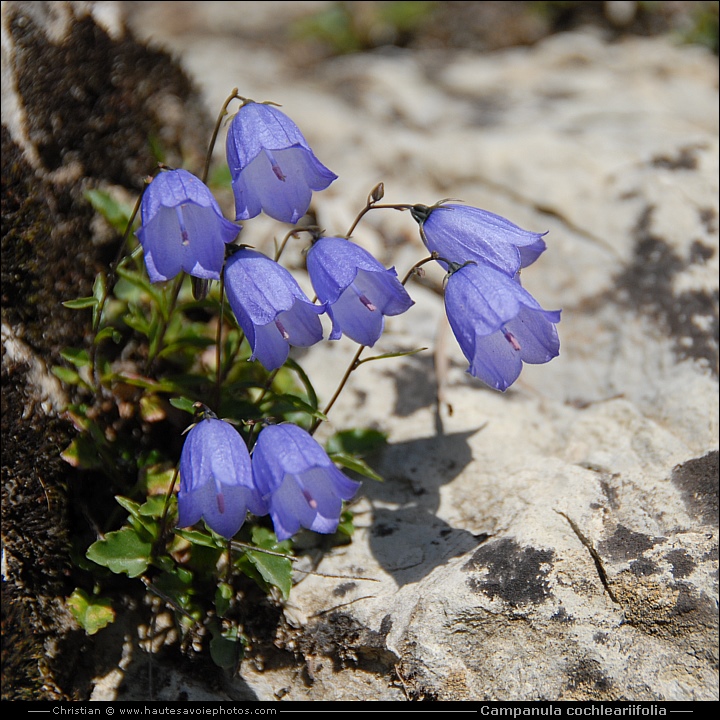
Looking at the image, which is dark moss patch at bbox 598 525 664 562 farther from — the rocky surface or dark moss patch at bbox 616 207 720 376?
dark moss patch at bbox 616 207 720 376

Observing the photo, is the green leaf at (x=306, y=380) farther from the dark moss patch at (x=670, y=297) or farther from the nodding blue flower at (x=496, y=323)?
the dark moss patch at (x=670, y=297)

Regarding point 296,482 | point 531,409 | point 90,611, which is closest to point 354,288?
point 296,482

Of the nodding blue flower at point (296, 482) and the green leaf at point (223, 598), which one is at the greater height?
the nodding blue flower at point (296, 482)

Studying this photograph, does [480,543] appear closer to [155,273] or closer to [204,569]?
[204,569]

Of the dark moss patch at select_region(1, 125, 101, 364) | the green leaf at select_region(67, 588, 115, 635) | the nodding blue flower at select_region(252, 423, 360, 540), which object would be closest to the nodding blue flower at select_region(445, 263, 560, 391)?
the nodding blue flower at select_region(252, 423, 360, 540)

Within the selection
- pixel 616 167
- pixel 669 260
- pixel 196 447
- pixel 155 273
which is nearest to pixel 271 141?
pixel 155 273

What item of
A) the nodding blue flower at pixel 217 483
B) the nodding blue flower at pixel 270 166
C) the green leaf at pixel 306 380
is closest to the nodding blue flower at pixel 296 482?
the nodding blue flower at pixel 217 483
